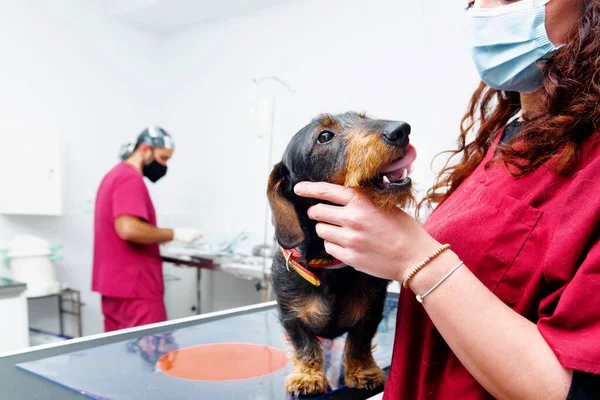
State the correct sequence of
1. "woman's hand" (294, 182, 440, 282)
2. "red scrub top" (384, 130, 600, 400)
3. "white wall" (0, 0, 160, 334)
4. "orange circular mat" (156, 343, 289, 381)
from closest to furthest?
"red scrub top" (384, 130, 600, 400)
"woman's hand" (294, 182, 440, 282)
"orange circular mat" (156, 343, 289, 381)
"white wall" (0, 0, 160, 334)

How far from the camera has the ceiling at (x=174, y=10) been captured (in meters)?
4.20

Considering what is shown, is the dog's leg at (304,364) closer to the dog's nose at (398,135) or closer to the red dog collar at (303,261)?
the red dog collar at (303,261)

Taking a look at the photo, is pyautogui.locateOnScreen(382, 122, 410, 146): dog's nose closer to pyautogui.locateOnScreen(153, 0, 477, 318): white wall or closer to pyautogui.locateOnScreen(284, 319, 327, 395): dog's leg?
pyautogui.locateOnScreen(284, 319, 327, 395): dog's leg

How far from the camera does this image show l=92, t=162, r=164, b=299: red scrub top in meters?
2.89

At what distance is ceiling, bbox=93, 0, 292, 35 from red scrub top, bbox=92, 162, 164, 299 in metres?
2.04

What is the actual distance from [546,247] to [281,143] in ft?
11.0

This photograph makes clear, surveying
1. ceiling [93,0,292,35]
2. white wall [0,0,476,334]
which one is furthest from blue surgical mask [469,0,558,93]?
ceiling [93,0,292,35]

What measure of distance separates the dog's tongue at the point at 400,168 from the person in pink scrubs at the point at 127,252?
7.68 feet

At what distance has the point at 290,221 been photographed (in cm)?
98

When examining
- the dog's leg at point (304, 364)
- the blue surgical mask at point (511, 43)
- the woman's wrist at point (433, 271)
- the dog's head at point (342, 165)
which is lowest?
the dog's leg at point (304, 364)

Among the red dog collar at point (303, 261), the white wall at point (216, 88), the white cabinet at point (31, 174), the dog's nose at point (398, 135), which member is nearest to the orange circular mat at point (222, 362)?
the red dog collar at point (303, 261)

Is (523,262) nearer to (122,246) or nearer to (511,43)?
(511,43)

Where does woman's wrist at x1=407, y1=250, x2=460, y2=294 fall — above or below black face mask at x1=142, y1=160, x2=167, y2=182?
below

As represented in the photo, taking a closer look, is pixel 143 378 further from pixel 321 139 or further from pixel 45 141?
pixel 45 141
